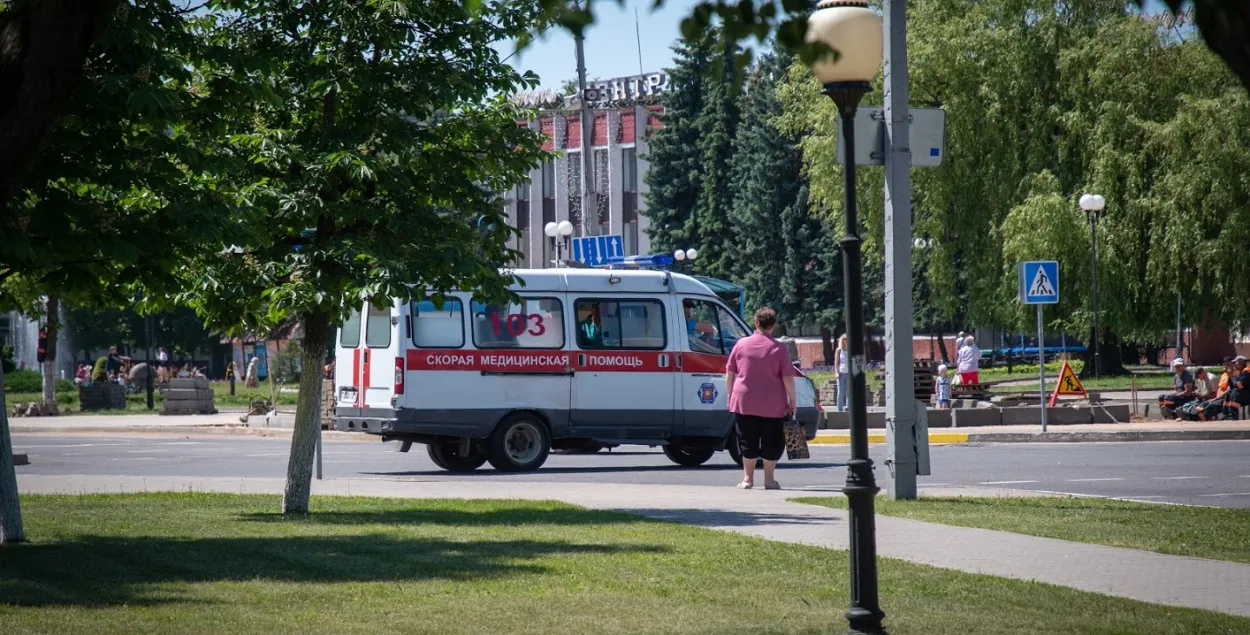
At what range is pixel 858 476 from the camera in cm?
686

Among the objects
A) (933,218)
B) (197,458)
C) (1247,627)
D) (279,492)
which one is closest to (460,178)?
(279,492)

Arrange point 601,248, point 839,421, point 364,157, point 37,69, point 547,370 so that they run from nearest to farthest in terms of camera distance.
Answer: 1. point 37,69
2. point 364,157
3. point 547,370
4. point 839,421
5. point 601,248

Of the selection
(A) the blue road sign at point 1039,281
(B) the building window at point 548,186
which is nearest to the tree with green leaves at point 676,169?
(B) the building window at point 548,186

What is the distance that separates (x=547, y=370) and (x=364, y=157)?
876 cm

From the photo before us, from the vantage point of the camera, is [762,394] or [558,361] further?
[558,361]

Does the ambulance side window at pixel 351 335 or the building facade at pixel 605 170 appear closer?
the ambulance side window at pixel 351 335

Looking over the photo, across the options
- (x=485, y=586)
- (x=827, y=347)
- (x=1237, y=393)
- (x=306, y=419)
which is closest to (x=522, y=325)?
(x=306, y=419)

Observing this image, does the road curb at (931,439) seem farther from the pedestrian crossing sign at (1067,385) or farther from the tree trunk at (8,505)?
the tree trunk at (8,505)

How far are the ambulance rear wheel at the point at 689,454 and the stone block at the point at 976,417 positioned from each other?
280 inches

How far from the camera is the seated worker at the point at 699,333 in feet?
69.7

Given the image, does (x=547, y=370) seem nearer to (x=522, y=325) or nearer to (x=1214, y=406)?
(x=522, y=325)

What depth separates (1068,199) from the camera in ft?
124

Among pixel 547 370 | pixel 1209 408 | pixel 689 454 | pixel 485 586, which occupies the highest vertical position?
pixel 547 370

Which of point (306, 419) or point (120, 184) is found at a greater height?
point (120, 184)
